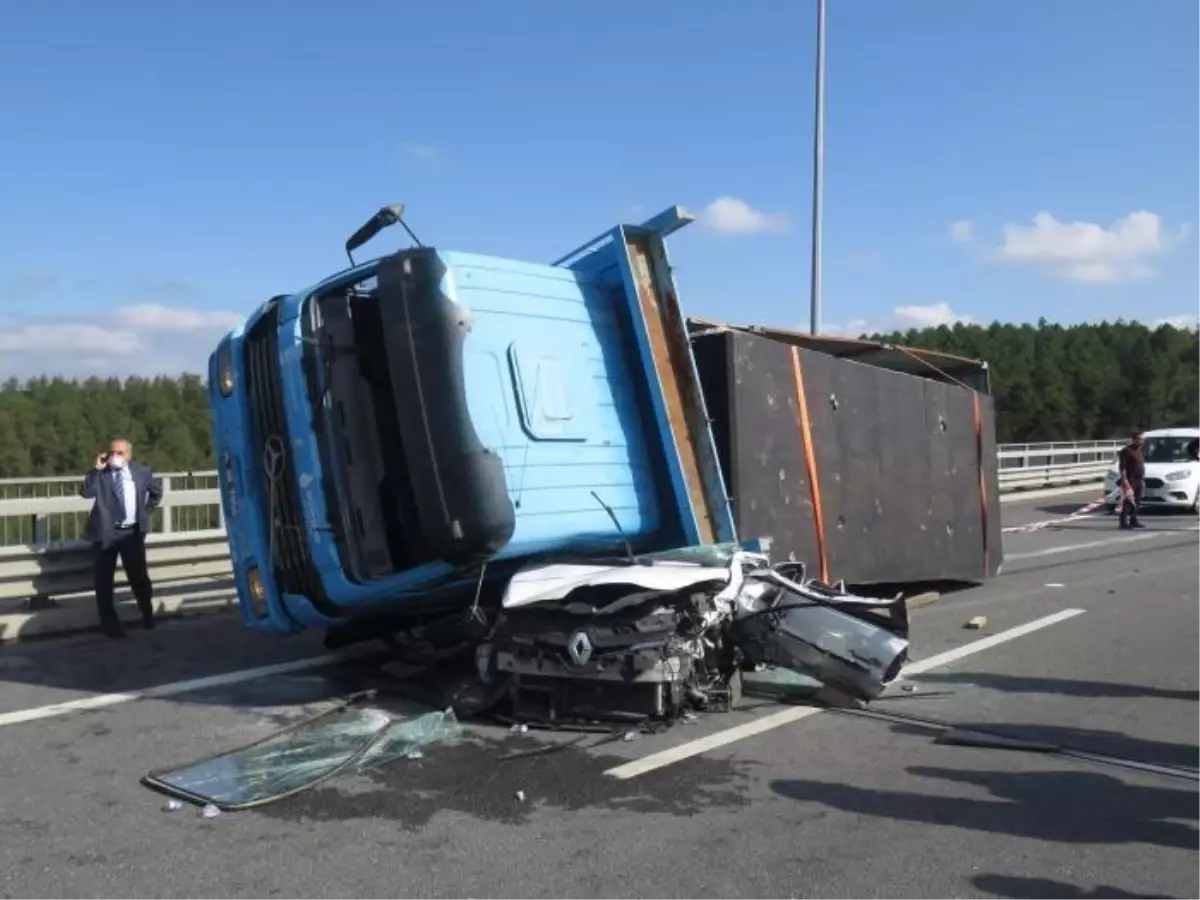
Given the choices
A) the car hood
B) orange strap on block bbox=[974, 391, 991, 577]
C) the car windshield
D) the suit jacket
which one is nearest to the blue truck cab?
the suit jacket

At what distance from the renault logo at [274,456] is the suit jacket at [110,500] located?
2780mm

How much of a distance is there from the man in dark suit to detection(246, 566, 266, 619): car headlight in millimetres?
2479

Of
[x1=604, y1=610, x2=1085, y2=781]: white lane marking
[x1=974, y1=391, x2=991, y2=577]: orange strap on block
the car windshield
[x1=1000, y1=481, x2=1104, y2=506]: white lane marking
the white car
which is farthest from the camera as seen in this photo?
[x1=1000, y1=481, x2=1104, y2=506]: white lane marking

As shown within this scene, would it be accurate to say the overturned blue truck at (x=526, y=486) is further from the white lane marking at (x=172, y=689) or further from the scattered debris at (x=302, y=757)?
the scattered debris at (x=302, y=757)

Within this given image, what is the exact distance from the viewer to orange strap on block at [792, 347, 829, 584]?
7684mm

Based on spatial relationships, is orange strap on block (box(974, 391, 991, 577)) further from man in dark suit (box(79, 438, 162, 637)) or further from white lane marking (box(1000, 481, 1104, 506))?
white lane marking (box(1000, 481, 1104, 506))

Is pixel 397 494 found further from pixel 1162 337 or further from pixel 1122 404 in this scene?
pixel 1162 337

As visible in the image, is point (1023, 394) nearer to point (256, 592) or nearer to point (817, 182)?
point (817, 182)

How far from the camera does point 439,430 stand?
5.33 meters

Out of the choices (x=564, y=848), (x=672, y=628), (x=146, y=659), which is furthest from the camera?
(x=146, y=659)

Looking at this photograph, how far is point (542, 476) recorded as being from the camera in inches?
230

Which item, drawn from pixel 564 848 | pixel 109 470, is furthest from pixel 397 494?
pixel 109 470

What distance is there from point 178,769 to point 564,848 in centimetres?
187

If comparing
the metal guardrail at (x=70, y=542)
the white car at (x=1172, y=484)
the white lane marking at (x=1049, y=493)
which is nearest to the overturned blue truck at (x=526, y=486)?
the metal guardrail at (x=70, y=542)
